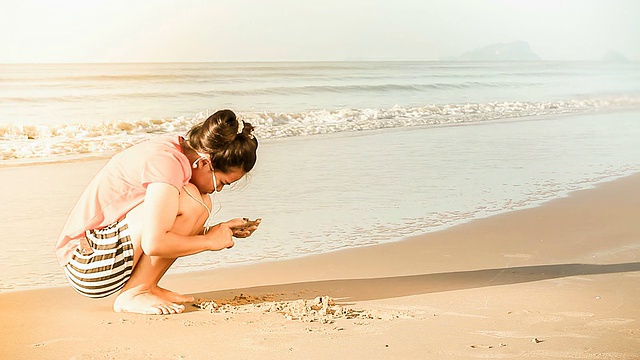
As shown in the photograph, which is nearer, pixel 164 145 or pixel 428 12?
pixel 164 145

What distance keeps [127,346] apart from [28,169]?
4830mm

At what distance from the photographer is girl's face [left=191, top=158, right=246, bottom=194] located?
306cm

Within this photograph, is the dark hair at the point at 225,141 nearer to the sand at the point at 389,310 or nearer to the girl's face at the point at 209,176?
the girl's face at the point at 209,176

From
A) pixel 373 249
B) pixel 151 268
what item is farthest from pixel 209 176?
pixel 373 249

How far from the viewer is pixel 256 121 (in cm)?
1170

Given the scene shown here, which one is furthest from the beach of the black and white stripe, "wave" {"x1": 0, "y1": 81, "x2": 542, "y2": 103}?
"wave" {"x1": 0, "y1": 81, "x2": 542, "y2": 103}

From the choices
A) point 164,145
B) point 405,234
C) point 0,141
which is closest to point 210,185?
point 164,145

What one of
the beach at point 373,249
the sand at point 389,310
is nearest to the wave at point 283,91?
the beach at point 373,249

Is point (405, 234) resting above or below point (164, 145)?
below

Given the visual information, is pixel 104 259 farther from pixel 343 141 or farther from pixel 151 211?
pixel 343 141

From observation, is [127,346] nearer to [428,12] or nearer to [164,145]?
[164,145]

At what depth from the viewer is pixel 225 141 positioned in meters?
2.99

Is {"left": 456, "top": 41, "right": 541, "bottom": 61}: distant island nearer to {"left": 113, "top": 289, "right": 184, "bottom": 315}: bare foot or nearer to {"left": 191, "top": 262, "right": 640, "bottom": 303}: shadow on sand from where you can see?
{"left": 191, "top": 262, "right": 640, "bottom": 303}: shadow on sand

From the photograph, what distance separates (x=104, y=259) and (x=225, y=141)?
2.02ft
